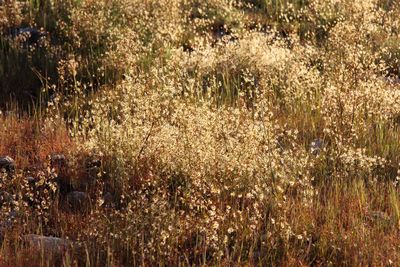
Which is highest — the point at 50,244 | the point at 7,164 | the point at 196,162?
the point at 196,162

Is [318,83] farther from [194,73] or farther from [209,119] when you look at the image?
[209,119]

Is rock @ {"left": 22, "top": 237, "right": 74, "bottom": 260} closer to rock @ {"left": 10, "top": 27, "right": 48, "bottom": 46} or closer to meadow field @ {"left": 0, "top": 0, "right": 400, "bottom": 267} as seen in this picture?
→ meadow field @ {"left": 0, "top": 0, "right": 400, "bottom": 267}

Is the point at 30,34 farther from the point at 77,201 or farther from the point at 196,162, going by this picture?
the point at 196,162

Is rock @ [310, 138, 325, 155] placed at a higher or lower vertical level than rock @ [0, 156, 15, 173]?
higher

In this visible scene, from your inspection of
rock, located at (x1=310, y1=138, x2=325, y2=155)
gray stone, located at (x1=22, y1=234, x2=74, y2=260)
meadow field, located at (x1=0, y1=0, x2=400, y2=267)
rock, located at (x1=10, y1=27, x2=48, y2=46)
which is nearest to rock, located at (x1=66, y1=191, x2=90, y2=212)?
meadow field, located at (x1=0, y1=0, x2=400, y2=267)

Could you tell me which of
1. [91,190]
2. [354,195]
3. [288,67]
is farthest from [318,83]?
[91,190]

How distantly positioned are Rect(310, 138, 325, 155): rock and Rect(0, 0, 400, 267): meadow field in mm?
12

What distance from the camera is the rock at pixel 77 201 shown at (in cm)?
468

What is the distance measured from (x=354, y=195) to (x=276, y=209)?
0.63 meters

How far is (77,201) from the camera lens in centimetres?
481

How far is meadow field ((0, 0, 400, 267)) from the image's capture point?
3943 mm

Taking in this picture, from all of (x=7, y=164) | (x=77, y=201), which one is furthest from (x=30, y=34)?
(x=77, y=201)

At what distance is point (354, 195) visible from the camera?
4578mm

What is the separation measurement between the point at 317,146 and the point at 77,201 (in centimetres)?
214
